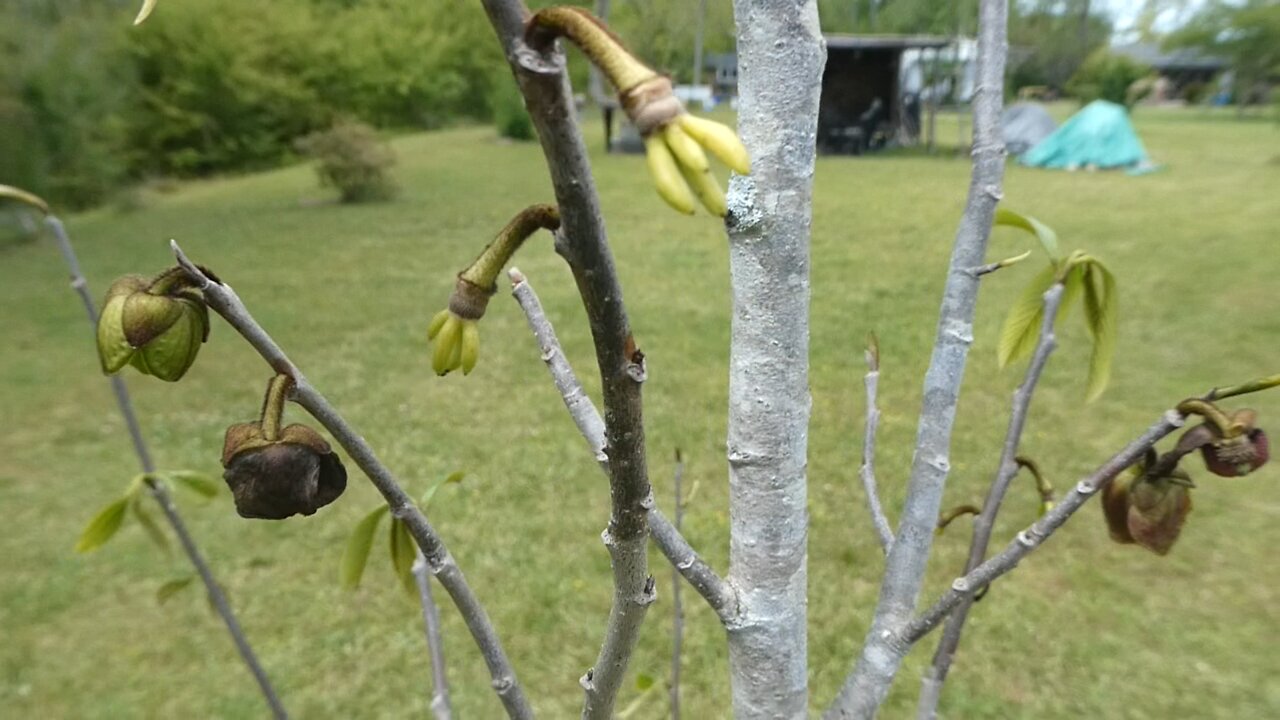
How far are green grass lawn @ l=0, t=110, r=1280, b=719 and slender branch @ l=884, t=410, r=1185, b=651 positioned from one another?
5.82ft

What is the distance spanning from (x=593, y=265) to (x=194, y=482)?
0.82 meters

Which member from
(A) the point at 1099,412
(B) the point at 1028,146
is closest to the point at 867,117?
(B) the point at 1028,146

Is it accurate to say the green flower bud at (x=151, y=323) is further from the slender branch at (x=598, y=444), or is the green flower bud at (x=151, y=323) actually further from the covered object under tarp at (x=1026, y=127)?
the covered object under tarp at (x=1026, y=127)

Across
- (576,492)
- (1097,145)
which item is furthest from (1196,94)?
(576,492)

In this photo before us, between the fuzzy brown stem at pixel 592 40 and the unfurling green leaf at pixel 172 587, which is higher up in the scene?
the fuzzy brown stem at pixel 592 40

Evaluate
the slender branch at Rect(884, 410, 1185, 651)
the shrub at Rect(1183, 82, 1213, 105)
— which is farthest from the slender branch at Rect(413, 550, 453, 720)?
the shrub at Rect(1183, 82, 1213, 105)

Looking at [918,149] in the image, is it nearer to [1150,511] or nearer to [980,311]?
[980,311]

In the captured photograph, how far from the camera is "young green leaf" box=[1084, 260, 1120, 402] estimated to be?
0.80 meters

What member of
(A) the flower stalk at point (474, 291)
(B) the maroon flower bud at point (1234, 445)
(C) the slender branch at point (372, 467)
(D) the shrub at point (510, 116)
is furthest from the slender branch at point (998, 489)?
(D) the shrub at point (510, 116)

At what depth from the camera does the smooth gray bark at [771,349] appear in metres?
0.53

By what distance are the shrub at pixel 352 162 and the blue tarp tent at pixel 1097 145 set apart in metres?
8.96

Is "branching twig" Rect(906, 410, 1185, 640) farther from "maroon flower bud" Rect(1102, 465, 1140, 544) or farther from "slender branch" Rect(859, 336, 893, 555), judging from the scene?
"slender branch" Rect(859, 336, 893, 555)

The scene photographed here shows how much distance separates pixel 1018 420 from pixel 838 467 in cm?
273

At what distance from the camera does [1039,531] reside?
0.64m
